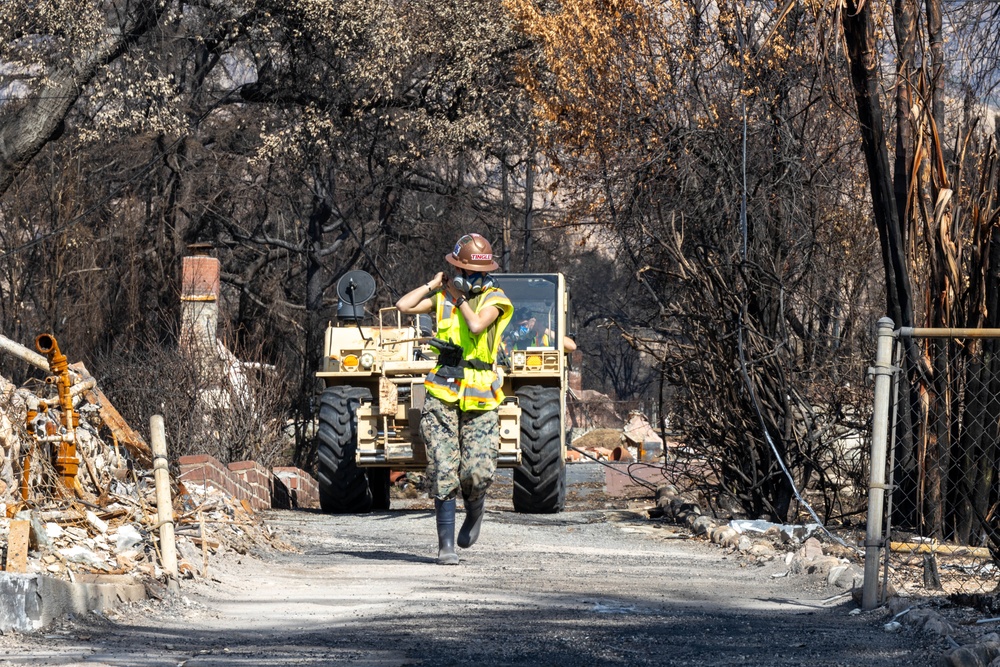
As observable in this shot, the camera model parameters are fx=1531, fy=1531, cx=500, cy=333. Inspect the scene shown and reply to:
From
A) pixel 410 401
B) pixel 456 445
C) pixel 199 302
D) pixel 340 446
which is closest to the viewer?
pixel 456 445

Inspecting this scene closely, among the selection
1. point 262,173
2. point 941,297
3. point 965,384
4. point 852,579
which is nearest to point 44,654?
point 852,579

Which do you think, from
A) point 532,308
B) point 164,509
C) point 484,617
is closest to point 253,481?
point 532,308

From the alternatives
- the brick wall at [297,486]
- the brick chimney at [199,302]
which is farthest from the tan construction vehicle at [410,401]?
the brick chimney at [199,302]

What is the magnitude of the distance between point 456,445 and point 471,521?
0.75 meters

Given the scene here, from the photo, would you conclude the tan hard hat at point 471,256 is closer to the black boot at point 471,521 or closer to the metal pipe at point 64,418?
the black boot at point 471,521

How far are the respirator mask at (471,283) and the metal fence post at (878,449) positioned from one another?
2574 millimetres

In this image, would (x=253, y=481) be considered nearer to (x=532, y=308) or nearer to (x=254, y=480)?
(x=254, y=480)

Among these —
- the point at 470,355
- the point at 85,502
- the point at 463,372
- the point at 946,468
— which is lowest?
the point at 85,502

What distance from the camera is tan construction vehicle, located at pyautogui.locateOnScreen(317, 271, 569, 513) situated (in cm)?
Result: 1448

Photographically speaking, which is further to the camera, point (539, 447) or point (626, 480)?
point (626, 480)

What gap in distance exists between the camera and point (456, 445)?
355 inches

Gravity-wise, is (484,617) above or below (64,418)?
below

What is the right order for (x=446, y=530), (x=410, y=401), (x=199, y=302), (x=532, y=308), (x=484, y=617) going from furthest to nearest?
1. (x=199, y=302)
2. (x=532, y=308)
3. (x=410, y=401)
4. (x=446, y=530)
5. (x=484, y=617)

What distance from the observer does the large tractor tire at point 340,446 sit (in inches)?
599
